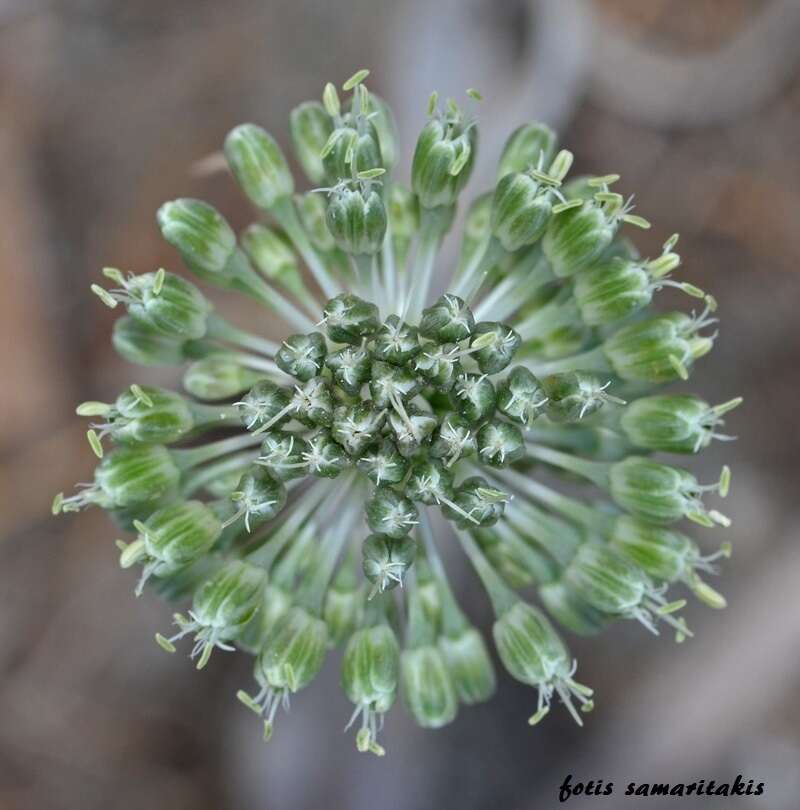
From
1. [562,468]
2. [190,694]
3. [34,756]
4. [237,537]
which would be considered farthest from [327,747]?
[562,468]

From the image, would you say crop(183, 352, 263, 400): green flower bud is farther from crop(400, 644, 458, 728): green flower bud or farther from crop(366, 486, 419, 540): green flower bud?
crop(400, 644, 458, 728): green flower bud

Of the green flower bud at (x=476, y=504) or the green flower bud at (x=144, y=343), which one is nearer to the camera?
the green flower bud at (x=476, y=504)

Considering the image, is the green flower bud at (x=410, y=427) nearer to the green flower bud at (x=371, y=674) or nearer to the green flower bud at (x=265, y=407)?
the green flower bud at (x=265, y=407)

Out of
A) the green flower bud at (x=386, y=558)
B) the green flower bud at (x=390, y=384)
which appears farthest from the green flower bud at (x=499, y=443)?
the green flower bud at (x=386, y=558)

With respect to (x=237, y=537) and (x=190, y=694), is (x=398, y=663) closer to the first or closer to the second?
(x=237, y=537)

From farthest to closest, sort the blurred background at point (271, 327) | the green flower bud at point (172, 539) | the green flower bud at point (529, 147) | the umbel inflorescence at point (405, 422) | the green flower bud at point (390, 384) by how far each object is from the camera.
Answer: the blurred background at point (271, 327)
the green flower bud at point (529, 147)
the green flower bud at point (172, 539)
the umbel inflorescence at point (405, 422)
the green flower bud at point (390, 384)

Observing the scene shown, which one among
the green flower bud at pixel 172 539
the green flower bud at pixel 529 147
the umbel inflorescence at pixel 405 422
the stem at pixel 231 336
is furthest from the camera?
the stem at pixel 231 336
